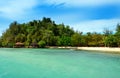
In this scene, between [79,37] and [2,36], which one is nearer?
[79,37]

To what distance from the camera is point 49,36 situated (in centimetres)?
6400

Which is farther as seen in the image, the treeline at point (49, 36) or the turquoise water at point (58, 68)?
the treeline at point (49, 36)

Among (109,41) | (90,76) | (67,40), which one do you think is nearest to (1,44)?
(67,40)

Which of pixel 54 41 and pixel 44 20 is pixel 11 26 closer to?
pixel 44 20

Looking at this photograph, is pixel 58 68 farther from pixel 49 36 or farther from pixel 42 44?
pixel 49 36

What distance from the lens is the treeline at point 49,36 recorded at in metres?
56.9

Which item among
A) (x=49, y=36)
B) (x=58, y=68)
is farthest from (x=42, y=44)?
(x=58, y=68)

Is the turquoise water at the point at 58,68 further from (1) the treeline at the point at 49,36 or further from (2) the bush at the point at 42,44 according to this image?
(2) the bush at the point at 42,44

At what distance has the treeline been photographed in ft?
187

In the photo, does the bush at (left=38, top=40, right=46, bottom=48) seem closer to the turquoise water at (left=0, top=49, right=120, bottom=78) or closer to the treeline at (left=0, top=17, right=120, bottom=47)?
the treeline at (left=0, top=17, right=120, bottom=47)

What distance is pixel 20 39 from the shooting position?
72.4 m

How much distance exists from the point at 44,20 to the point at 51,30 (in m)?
9.08

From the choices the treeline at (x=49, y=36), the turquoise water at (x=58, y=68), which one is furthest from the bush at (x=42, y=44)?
the turquoise water at (x=58, y=68)

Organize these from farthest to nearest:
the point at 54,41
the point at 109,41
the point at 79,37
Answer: the point at 54,41 < the point at 79,37 < the point at 109,41
